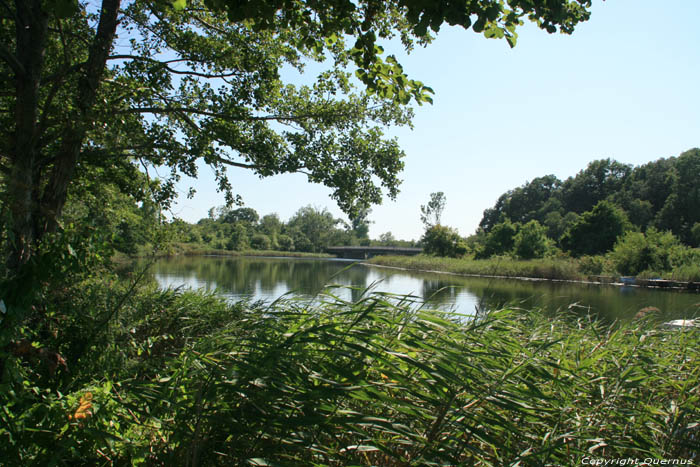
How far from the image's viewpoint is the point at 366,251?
6619 cm

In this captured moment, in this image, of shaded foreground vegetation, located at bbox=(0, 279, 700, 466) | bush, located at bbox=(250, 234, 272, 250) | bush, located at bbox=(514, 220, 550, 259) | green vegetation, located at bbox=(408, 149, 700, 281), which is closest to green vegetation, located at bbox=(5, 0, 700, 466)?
shaded foreground vegetation, located at bbox=(0, 279, 700, 466)

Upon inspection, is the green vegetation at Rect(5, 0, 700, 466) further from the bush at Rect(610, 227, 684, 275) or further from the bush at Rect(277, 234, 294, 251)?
the bush at Rect(277, 234, 294, 251)

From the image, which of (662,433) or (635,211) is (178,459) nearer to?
(662,433)

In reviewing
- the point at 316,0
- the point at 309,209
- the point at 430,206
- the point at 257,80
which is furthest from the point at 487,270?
the point at 309,209

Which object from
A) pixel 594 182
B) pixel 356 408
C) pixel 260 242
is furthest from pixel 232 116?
pixel 594 182

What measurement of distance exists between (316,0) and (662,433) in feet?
11.0

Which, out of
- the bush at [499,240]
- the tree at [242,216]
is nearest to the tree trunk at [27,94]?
the bush at [499,240]

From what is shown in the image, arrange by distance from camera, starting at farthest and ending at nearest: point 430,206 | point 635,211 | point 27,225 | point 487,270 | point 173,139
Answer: point 430,206 → point 635,211 → point 487,270 → point 173,139 → point 27,225

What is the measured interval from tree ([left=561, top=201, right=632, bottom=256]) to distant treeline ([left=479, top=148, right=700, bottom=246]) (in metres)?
1.20

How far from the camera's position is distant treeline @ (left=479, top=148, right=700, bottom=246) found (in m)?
43.8

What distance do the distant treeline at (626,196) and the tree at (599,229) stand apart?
1.20 meters

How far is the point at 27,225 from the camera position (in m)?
3.11

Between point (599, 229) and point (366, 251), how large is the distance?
121ft

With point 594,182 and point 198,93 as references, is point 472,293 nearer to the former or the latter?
point 198,93
